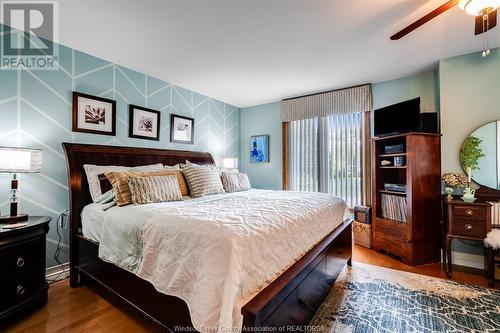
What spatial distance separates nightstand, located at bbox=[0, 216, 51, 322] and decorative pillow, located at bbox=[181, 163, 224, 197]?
1.38 meters

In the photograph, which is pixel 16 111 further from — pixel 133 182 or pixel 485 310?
pixel 485 310

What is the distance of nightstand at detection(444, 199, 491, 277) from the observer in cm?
232

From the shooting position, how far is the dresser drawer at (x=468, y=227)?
233cm

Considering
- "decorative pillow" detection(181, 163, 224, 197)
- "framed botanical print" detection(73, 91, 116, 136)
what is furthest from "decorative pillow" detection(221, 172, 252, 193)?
"framed botanical print" detection(73, 91, 116, 136)

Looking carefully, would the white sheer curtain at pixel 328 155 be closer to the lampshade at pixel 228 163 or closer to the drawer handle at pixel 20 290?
the lampshade at pixel 228 163

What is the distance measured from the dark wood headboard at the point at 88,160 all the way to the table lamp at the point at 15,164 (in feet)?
1.26

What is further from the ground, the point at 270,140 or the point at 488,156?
the point at 270,140

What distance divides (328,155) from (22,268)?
4.12 metres

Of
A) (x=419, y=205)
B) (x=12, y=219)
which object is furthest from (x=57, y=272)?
(x=419, y=205)

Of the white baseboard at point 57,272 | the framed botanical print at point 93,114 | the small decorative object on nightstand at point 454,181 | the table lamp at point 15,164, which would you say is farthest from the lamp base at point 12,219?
the small decorative object on nightstand at point 454,181

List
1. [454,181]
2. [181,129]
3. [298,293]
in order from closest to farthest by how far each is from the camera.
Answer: [298,293]
[454,181]
[181,129]

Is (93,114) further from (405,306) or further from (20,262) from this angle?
(405,306)

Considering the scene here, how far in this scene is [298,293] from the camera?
4.78 feet

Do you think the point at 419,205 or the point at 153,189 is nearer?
the point at 153,189
